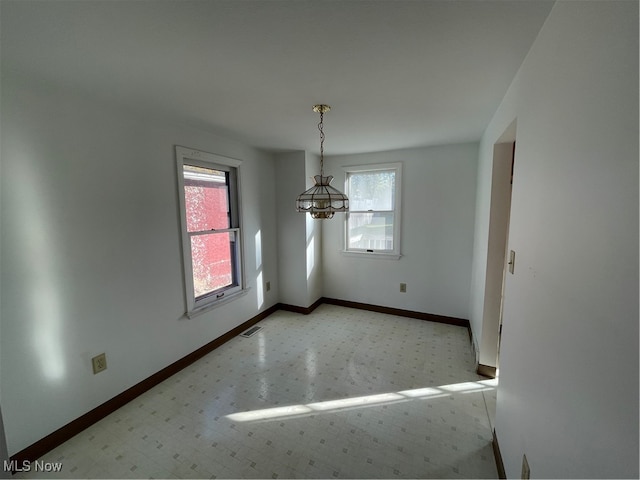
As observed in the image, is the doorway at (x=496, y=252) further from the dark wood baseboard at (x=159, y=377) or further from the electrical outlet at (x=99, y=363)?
the electrical outlet at (x=99, y=363)

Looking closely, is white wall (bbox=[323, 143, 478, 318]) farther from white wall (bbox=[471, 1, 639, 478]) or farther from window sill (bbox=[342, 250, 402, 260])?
white wall (bbox=[471, 1, 639, 478])

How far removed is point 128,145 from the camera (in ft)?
6.44

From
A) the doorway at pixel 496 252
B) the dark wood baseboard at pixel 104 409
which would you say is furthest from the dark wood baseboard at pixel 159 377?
the doorway at pixel 496 252

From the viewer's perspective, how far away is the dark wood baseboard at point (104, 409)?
156cm

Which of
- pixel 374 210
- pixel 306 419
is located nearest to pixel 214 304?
pixel 306 419

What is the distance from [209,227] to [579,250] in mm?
2729

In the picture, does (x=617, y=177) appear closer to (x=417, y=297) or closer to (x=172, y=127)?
(x=172, y=127)

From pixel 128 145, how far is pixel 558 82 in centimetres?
248

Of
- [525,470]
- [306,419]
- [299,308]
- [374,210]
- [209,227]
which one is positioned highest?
[374,210]

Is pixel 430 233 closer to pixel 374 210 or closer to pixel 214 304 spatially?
pixel 374 210

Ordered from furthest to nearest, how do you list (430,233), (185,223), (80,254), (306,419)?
(430,233) < (185,223) < (306,419) < (80,254)

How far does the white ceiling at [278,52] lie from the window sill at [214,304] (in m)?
1.72

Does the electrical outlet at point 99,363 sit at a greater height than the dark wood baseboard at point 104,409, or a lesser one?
greater

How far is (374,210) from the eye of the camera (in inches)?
141
